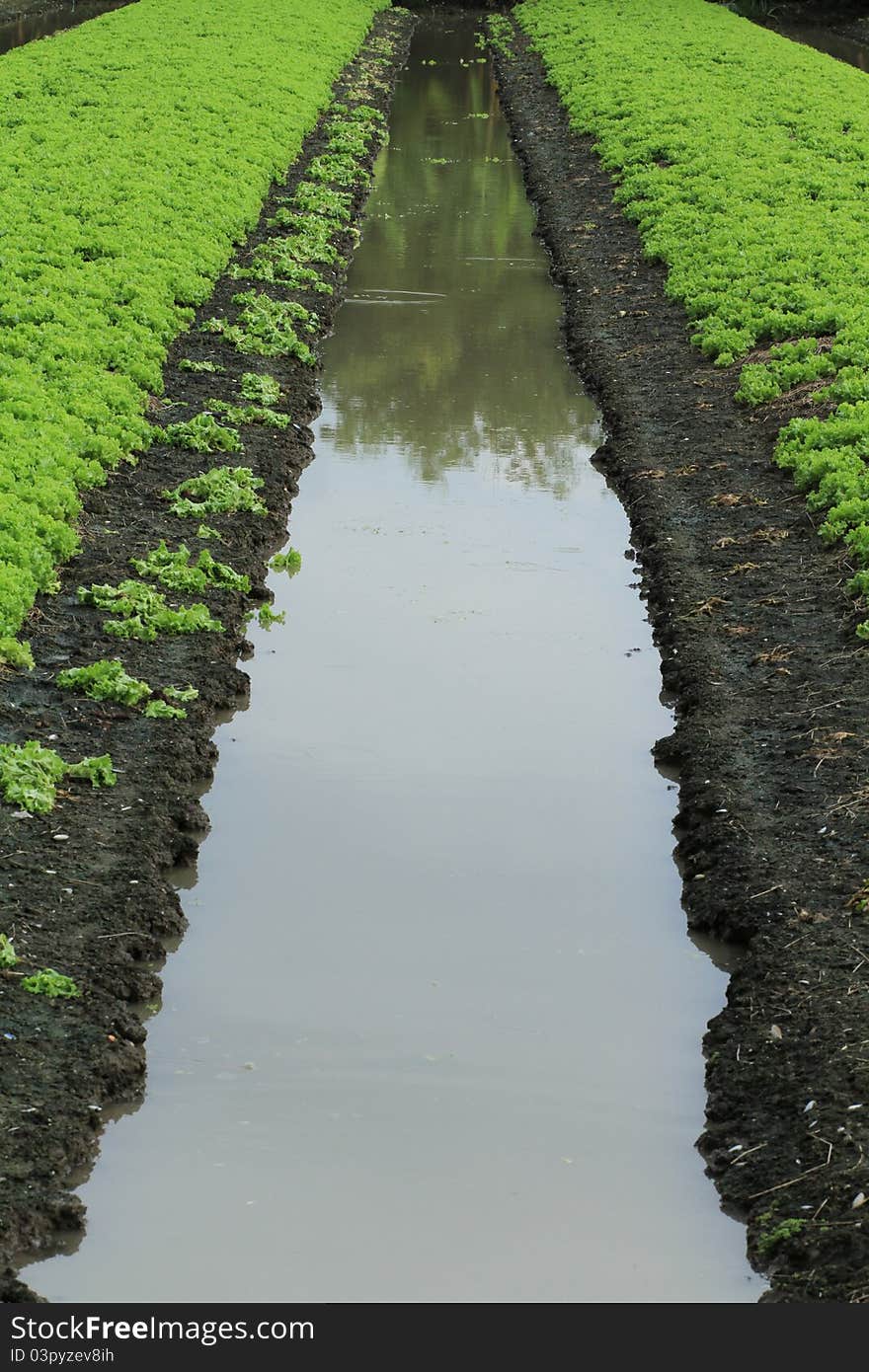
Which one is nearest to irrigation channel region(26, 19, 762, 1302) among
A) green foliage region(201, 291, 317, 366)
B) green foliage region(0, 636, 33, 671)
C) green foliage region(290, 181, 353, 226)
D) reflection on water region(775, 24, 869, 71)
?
green foliage region(0, 636, 33, 671)

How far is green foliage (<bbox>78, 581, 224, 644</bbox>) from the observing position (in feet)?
45.6

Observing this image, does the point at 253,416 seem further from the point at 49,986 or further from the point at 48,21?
the point at 48,21

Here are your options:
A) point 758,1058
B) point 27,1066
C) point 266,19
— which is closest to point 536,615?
point 758,1058

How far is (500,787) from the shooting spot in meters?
12.1

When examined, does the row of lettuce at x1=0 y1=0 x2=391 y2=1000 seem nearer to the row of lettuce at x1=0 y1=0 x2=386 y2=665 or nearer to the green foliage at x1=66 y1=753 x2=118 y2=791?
the green foliage at x1=66 y1=753 x2=118 y2=791

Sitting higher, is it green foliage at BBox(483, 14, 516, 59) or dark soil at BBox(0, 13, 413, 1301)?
green foliage at BBox(483, 14, 516, 59)

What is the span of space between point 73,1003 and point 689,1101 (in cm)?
362

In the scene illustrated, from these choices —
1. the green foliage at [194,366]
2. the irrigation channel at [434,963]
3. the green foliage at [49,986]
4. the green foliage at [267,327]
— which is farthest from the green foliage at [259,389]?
the green foliage at [49,986]

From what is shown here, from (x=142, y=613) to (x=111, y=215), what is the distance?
1371 centimetres

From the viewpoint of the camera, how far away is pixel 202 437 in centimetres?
1845

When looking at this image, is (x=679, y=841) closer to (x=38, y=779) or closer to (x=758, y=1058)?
(x=758, y=1058)

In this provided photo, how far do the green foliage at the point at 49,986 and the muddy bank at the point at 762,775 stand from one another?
3.79m

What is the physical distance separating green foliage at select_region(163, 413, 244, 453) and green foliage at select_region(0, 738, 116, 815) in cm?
713

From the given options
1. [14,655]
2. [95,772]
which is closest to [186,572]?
[14,655]
